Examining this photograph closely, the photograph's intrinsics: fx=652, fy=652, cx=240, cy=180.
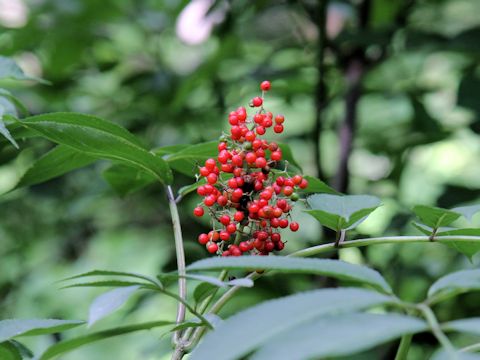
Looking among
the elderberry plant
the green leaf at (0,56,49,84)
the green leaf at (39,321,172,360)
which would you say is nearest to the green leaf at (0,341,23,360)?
the elderberry plant

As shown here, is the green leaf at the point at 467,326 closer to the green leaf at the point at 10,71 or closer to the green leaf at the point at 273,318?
the green leaf at the point at 273,318

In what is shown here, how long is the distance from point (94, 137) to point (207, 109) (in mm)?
1146

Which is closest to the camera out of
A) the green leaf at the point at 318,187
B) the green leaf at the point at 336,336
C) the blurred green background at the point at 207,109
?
the green leaf at the point at 336,336

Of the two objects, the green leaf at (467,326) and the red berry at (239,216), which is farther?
A: the red berry at (239,216)

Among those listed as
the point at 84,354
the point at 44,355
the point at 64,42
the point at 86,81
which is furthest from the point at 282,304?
the point at 86,81

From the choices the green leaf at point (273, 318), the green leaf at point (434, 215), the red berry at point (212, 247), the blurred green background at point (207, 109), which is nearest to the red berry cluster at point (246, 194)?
the red berry at point (212, 247)

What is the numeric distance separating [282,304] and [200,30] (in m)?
1.58

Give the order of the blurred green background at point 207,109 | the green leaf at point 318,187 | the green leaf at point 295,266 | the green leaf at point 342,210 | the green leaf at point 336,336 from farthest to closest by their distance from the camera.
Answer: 1. the blurred green background at point 207,109
2. the green leaf at point 318,187
3. the green leaf at point 342,210
4. the green leaf at point 295,266
5. the green leaf at point 336,336

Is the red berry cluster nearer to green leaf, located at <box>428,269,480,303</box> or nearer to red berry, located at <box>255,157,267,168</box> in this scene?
red berry, located at <box>255,157,267,168</box>

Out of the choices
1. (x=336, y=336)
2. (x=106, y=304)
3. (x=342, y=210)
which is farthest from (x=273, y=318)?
(x=342, y=210)

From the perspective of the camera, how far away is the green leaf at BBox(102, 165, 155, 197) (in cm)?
104

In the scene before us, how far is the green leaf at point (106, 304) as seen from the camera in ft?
1.78

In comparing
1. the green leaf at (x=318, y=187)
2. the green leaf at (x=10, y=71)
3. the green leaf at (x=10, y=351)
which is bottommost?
the green leaf at (x=10, y=351)

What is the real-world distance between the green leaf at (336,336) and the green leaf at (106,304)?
0.48 feet
